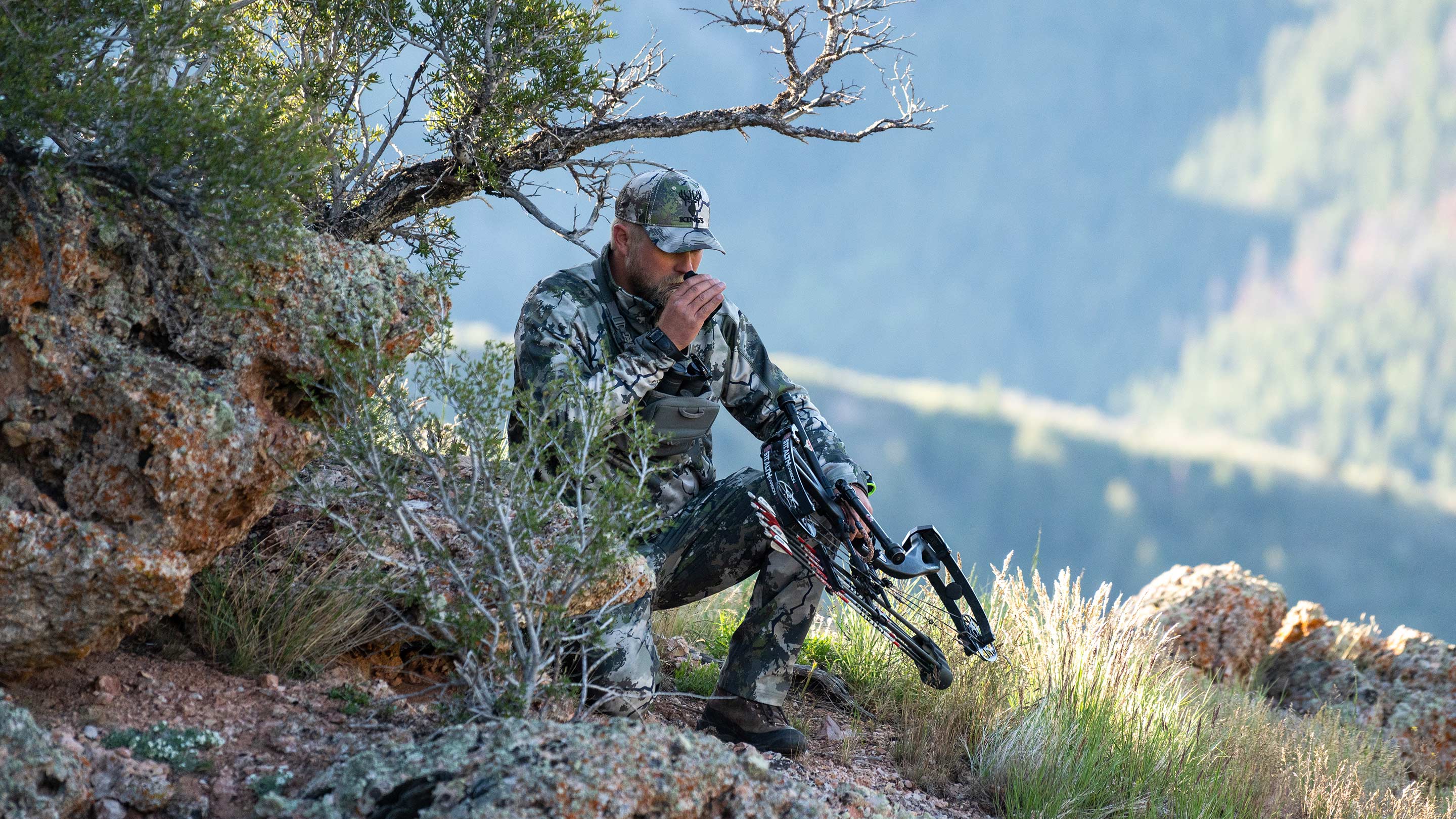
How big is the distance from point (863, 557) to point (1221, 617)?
512cm

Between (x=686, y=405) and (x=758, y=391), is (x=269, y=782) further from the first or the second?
(x=758, y=391)

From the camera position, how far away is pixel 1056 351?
6732 inches

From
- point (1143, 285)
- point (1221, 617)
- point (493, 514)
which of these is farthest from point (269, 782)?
point (1143, 285)

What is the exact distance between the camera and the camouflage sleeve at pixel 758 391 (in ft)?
15.7

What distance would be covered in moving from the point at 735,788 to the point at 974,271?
18531 cm

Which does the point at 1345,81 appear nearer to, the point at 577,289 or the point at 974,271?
the point at 974,271

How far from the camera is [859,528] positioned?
13.7 ft

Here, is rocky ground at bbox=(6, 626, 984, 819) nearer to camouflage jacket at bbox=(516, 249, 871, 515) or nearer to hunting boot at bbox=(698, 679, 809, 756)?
hunting boot at bbox=(698, 679, 809, 756)

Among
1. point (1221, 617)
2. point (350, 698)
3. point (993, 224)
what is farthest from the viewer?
point (993, 224)

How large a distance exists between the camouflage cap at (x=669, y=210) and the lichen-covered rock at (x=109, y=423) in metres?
1.69

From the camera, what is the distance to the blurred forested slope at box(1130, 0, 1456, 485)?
454 ft

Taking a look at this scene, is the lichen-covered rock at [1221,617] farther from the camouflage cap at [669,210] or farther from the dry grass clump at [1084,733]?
the camouflage cap at [669,210]

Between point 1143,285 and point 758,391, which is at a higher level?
point 1143,285

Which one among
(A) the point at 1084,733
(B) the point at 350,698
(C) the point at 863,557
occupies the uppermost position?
(C) the point at 863,557
